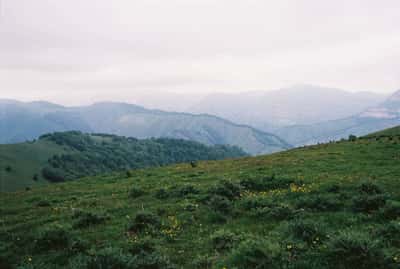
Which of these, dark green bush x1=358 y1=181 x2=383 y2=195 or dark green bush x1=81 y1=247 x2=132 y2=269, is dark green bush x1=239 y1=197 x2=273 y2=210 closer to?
dark green bush x1=358 y1=181 x2=383 y2=195

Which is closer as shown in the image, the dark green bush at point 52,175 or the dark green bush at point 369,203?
the dark green bush at point 369,203

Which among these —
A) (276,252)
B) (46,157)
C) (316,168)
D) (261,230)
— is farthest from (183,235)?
(46,157)

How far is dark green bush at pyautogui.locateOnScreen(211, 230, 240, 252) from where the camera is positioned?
11086mm

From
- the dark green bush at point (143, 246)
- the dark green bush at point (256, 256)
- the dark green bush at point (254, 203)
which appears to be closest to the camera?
the dark green bush at point (256, 256)

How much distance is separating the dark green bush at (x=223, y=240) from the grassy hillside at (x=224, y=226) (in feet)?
0.12

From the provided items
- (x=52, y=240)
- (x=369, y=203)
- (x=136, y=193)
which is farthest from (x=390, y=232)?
(x=136, y=193)

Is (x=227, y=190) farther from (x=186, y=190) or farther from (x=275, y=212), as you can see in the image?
(x=275, y=212)

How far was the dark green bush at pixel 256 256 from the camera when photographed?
935cm

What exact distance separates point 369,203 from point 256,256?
23.4 feet

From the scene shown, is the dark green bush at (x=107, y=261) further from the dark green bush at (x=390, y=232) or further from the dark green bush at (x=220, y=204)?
the dark green bush at (x=390, y=232)

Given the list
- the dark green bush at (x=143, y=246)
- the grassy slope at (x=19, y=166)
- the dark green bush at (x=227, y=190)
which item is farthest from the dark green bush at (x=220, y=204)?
the grassy slope at (x=19, y=166)

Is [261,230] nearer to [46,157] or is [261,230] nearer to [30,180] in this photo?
[30,180]

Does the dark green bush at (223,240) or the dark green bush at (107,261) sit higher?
the dark green bush at (107,261)

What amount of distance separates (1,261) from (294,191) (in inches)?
552
